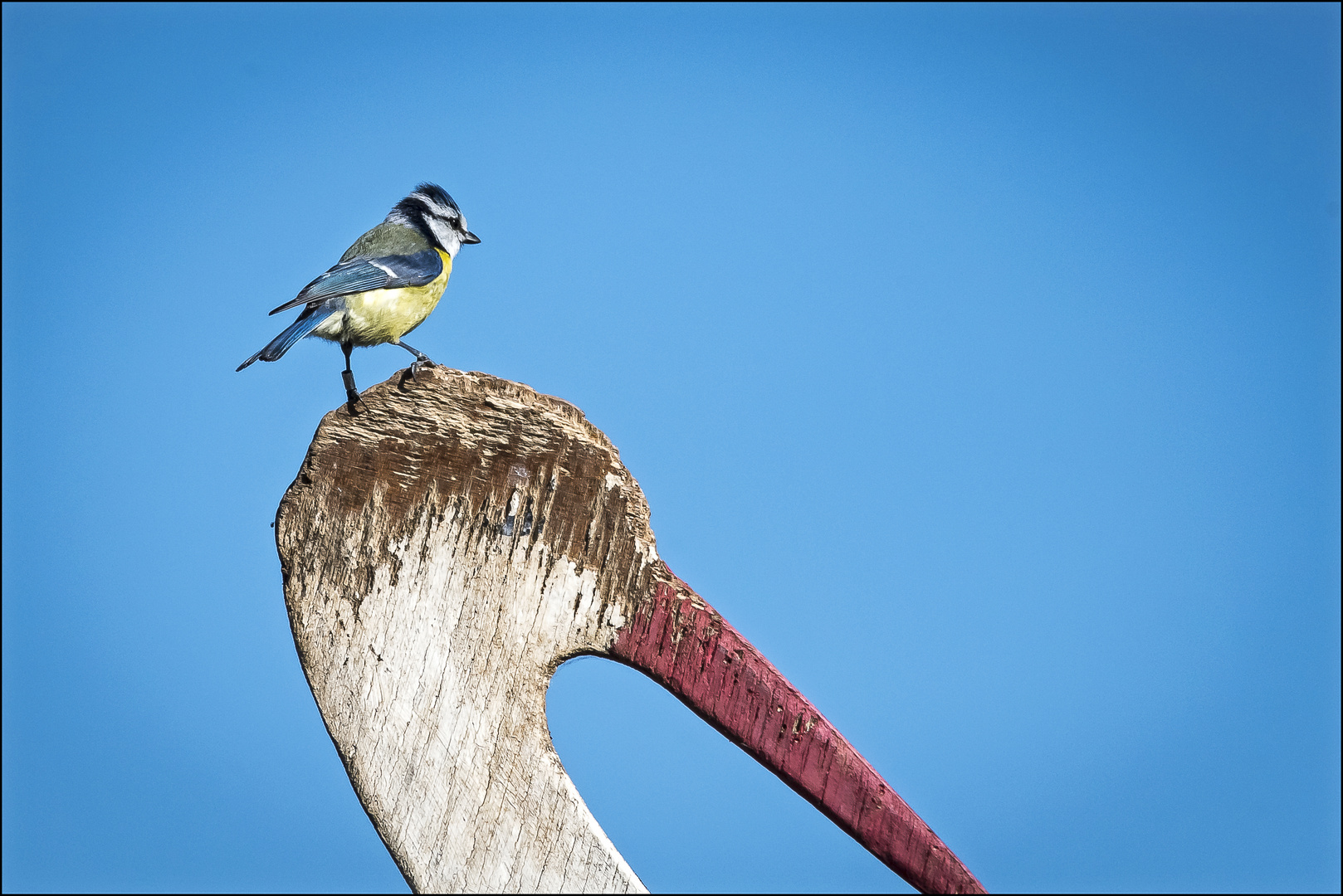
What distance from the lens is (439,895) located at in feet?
5.17

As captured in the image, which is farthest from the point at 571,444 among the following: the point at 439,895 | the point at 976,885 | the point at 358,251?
the point at 358,251

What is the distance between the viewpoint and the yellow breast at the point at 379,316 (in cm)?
231

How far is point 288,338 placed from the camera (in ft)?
7.09

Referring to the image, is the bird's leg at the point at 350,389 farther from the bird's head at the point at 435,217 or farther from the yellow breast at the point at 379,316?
the bird's head at the point at 435,217

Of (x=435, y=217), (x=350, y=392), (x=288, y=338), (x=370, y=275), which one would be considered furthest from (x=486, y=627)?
(x=435, y=217)

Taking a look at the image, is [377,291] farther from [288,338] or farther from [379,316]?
[288,338]

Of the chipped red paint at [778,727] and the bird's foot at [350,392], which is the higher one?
the bird's foot at [350,392]

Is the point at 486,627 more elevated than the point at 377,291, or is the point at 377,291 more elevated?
the point at 377,291

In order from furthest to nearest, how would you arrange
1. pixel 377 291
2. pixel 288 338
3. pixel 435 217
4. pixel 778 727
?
pixel 435 217
pixel 377 291
pixel 288 338
pixel 778 727

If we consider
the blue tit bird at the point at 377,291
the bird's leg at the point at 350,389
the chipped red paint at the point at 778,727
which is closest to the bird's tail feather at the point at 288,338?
the blue tit bird at the point at 377,291

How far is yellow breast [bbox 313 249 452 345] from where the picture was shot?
7.59 feet

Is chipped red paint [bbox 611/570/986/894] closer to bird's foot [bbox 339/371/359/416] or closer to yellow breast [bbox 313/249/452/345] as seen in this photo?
bird's foot [bbox 339/371/359/416]

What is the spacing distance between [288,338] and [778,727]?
4.18 feet

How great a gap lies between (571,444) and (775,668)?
0.45 metres
